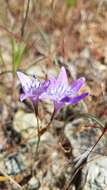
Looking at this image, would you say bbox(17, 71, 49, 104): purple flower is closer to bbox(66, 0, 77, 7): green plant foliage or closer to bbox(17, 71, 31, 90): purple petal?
bbox(17, 71, 31, 90): purple petal

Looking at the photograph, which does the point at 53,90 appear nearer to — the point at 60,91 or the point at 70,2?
the point at 60,91

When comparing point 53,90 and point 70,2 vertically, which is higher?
point 70,2

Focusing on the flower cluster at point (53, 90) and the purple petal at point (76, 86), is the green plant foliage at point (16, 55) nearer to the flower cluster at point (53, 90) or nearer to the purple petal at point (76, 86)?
the flower cluster at point (53, 90)

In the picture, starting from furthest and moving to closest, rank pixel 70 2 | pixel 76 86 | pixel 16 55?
pixel 70 2
pixel 16 55
pixel 76 86

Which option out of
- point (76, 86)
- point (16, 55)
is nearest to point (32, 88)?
point (76, 86)

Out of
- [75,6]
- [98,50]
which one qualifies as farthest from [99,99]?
[75,6]

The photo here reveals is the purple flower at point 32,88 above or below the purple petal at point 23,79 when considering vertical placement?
below

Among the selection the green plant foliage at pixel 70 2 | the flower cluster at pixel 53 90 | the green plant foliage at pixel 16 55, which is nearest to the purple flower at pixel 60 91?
the flower cluster at pixel 53 90

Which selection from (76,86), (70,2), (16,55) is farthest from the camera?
(70,2)

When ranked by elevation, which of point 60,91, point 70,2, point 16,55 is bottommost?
point 60,91

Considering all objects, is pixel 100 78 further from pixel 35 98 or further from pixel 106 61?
pixel 35 98

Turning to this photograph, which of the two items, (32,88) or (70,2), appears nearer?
(32,88)
